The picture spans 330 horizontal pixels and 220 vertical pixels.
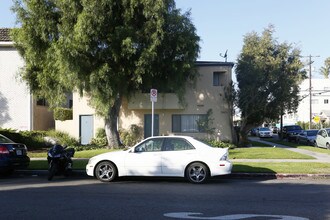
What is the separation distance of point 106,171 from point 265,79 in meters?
16.6

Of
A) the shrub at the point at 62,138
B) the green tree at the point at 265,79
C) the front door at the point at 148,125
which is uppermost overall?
the green tree at the point at 265,79

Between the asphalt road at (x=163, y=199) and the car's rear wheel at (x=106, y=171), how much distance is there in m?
0.28

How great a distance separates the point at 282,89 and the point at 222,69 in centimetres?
402

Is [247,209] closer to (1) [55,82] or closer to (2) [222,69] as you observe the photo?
(1) [55,82]

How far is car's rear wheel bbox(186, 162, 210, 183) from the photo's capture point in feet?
39.6

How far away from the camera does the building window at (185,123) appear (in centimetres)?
2652

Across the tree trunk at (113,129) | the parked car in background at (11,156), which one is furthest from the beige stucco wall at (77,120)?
the parked car in background at (11,156)

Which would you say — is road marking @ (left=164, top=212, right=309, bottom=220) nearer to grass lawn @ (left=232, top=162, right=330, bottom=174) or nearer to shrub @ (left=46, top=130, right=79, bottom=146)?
grass lawn @ (left=232, top=162, right=330, bottom=174)

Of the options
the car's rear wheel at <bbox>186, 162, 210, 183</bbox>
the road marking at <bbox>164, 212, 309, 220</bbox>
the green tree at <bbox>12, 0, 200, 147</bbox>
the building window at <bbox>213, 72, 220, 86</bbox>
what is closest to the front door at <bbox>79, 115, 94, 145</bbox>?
the green tree at <bbox>12, 0, 200, 147</bbox>

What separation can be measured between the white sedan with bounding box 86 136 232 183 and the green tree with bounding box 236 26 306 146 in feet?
47.3

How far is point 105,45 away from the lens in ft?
68.5

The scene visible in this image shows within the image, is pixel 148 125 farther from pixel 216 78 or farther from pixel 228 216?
pixel 228 216

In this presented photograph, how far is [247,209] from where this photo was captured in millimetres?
8148

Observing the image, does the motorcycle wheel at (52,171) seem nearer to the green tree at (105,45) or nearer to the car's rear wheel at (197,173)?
the car's rear wheel at (197,173)
